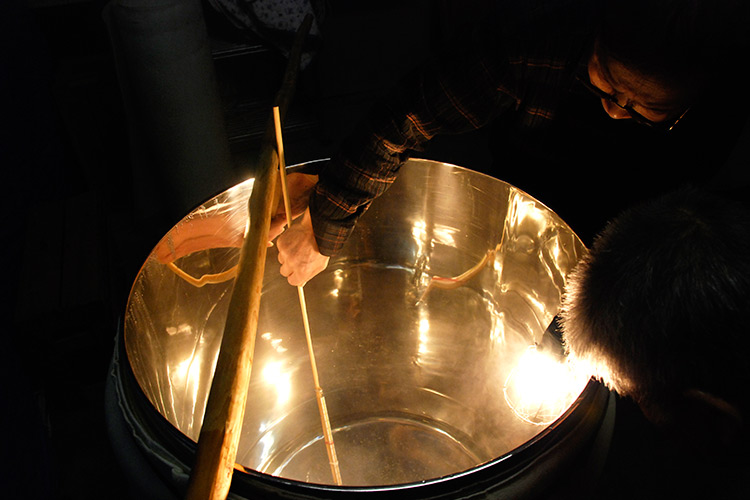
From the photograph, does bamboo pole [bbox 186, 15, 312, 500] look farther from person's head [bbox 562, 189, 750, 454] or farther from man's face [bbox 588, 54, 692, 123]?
man's face [bbox 588, 54, 692, 123]

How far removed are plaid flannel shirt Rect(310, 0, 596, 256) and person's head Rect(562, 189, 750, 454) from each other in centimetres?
34

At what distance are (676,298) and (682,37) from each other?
0.31 meters

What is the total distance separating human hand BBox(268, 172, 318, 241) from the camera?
863mm

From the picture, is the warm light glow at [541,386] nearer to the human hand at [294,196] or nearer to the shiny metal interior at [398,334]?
the shiny metal interior at [398,334]

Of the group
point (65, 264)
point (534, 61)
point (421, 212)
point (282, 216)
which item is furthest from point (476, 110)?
point (65, 264)

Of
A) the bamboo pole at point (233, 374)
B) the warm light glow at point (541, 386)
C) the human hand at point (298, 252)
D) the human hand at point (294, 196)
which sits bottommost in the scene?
the warm light glow at point (541, 386)

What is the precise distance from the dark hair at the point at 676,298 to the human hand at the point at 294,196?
48cm

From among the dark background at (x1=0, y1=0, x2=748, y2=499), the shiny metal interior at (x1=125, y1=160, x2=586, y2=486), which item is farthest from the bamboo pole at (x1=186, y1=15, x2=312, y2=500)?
the dark background at (x1=0, y1=0, x2=748, y2=499)

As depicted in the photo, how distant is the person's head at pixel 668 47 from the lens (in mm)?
589

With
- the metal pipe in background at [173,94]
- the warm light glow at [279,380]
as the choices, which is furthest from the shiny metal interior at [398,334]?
the metal pipe in background at [173,94]

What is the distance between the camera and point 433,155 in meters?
1.82

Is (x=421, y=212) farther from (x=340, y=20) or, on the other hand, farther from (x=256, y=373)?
(x=340, y=20)

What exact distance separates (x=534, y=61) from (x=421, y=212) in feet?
0.99

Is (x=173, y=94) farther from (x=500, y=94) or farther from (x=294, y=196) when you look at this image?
(x=500, y=94)
